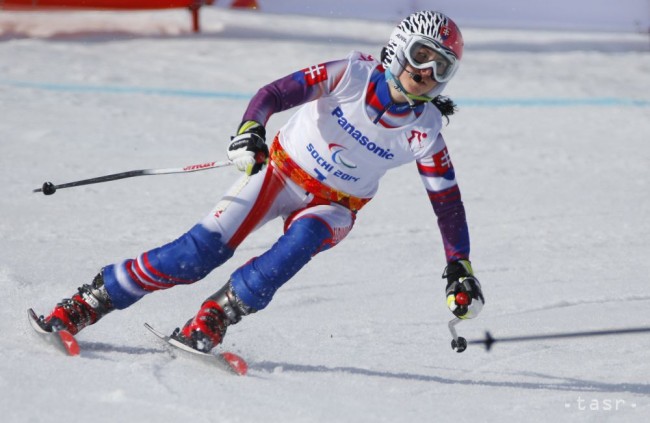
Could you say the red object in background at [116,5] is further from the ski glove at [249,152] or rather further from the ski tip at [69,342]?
the ski glove at [249,152]

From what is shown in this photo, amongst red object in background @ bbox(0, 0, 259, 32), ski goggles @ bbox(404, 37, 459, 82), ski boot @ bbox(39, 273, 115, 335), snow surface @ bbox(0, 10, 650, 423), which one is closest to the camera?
snow surface @ bbox(0, 10, 650, 423)

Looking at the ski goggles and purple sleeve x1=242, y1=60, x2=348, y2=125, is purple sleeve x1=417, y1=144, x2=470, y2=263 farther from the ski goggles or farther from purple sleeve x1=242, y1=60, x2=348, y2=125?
purple sleeve x1=242, y1=60, x2=348, y2=125

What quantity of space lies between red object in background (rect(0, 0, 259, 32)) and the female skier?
22.5ft

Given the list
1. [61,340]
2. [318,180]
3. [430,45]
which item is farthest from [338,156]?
[61,340]

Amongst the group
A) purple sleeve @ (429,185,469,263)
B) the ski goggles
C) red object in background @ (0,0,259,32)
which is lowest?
red object in background @ (0,0,259,32)

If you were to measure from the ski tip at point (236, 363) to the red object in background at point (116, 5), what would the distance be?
7282 millimetres

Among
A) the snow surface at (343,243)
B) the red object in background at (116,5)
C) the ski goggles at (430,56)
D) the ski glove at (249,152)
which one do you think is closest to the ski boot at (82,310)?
the snow surface at (343,243)

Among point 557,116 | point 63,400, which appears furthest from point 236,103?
point 63,400

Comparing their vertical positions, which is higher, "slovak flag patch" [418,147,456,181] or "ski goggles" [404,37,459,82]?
"ski goggles" [404,37,459,82]

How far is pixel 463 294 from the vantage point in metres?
4.08

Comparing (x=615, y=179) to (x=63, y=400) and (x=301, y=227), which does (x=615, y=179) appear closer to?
(x=301, y=227)

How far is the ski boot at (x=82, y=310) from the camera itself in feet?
13.6

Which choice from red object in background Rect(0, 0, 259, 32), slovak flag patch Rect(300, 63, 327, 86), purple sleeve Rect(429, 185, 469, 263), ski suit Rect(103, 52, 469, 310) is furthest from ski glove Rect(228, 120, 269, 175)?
red object in background Rect(0, 0, 259, 32)

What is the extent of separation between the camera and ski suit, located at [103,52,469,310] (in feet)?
13.3
